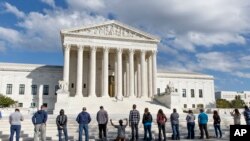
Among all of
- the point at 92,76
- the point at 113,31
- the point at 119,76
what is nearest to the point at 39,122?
the point at 92,76

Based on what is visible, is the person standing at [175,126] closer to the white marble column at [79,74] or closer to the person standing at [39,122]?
the person standing at [39,122]

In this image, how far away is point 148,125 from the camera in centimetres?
1667

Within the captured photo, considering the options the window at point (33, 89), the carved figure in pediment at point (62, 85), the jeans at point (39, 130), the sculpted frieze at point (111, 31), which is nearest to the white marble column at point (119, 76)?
the sculpted frieze at point (111, 31)

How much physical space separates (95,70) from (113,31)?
833 centimetres

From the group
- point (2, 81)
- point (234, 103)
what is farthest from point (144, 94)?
point (234, 103)

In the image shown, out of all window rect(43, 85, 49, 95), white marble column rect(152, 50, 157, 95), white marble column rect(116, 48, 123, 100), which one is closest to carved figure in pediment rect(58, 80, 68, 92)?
white marble column rect(116, 48, 123, 100)

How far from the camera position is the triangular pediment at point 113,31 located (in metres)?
52.7

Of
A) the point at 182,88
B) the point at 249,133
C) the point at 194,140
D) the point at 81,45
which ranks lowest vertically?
the point at 194,140

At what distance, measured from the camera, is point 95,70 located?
56.8 meters

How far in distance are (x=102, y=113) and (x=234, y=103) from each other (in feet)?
293

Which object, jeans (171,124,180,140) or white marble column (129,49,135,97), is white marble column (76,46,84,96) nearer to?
white marble column (129,49,135,97)

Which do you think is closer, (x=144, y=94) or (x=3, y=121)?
(x=3, y=121)

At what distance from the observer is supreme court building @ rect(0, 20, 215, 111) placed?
171 feet

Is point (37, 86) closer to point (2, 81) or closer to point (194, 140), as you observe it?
point (2, 81)
